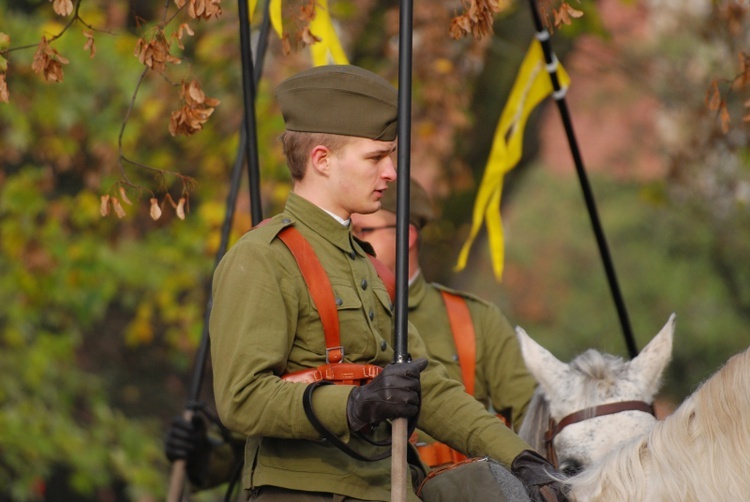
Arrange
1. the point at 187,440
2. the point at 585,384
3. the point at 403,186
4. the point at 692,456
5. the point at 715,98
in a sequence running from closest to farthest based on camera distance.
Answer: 1. the point at 692,456
2. the point at 403,186
3. the point at 585,384
4. the point at 715,98
5. the point at 187,440

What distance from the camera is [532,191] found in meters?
24.0

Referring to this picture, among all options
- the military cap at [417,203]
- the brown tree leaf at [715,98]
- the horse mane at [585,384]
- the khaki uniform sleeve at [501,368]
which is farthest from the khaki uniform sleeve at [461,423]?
the military cap at [417,203]

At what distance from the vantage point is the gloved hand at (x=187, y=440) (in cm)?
571

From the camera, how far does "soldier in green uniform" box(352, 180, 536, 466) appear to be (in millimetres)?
5445

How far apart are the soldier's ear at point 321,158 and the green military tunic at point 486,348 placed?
2125 mm

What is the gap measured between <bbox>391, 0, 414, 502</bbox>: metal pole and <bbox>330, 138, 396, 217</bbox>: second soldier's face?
0.17m

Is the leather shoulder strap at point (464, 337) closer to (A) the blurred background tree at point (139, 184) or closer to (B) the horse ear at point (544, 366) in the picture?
(B) the horse ear at point (544, 366)

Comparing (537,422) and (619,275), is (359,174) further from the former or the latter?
(619,275)

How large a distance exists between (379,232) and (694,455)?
268 cm

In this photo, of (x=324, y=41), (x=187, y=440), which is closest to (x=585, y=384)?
(x=324, y=41)

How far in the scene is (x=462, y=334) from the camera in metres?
5.52

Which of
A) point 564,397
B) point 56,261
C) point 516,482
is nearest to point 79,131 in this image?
point 56,261

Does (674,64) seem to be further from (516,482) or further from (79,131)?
(516,482)

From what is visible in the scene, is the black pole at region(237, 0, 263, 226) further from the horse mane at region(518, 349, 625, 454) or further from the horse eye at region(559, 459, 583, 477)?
the horse eye at region(559, 459, 583, 477)
